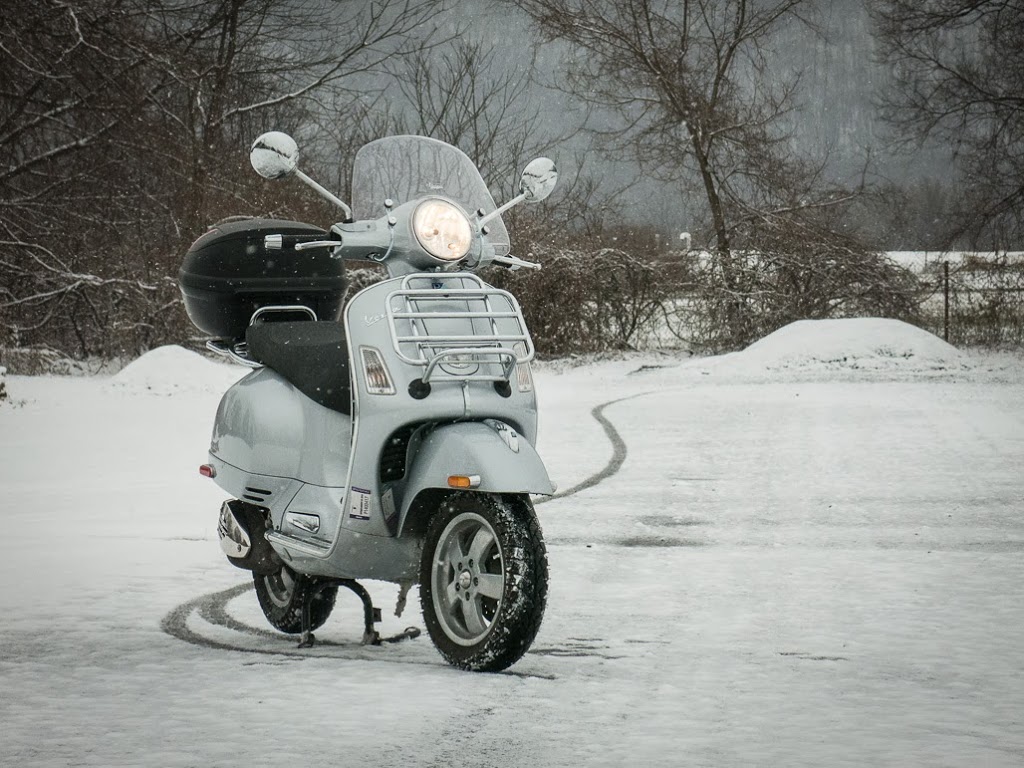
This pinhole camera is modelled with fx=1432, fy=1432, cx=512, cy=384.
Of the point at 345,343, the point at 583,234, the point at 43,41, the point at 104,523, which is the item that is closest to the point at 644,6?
the point at 583,234

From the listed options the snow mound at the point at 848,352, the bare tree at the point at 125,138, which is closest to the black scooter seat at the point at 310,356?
the bare tree at the point at 125,138

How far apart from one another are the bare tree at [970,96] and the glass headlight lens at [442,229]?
2105 cm

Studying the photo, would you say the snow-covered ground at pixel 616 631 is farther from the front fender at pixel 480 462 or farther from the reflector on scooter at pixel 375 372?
the reflector on scooter at pixel 375 372

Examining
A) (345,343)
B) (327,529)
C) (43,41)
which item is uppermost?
(43,41)

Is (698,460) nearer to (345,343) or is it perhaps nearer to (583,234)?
(345,343)

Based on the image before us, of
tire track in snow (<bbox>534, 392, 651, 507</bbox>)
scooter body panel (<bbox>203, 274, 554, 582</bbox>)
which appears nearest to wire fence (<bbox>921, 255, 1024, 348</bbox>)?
tire track in snow (<bbox>534, 392, 651, 507</bbox>)

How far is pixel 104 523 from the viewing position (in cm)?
774

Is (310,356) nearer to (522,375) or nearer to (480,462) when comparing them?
(522,375)

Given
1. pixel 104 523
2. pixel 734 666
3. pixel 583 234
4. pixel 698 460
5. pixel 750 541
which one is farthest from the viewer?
pixel 583 234

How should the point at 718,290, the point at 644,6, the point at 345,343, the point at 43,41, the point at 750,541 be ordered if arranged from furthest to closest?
the point at 644,6 → the point at 718,290 → the point at 43,41 → the point at 750,541 → the point at 345,343

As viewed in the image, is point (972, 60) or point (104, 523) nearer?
point (104, 523)

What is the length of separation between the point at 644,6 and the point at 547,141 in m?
3.60

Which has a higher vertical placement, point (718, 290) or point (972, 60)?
point (972, 60)

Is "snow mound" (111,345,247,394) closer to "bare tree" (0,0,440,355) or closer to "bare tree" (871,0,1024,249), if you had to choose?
"bare tree" (0,0,440,355)
